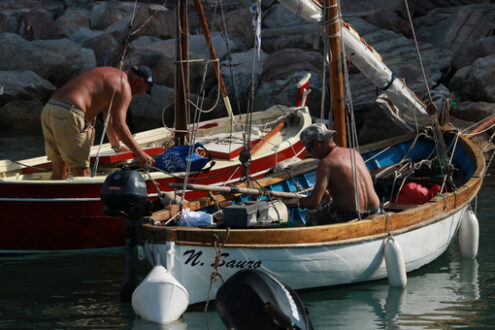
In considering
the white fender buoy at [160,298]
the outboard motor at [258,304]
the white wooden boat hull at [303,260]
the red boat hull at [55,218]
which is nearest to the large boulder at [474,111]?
the white wooden boat hull at [303,260]

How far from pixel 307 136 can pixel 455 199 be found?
7.71 feet

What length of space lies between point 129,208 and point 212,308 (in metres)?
1.26

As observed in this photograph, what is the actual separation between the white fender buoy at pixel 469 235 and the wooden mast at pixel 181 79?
429 centimetres

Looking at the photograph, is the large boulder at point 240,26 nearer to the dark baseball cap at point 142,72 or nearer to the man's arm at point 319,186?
the dark baseball cap at point 142,72

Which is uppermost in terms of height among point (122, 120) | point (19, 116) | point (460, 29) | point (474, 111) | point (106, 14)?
point (106, 14)

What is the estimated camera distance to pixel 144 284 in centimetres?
741

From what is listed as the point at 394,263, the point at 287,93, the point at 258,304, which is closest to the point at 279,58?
the point at 287,93

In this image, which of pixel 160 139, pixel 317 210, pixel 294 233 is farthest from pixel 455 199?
pixel 160 139

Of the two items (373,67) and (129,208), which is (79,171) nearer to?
(129,208)

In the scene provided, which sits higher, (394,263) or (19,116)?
(19,116)

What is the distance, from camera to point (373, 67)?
35.6ft

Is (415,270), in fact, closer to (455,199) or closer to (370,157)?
(455,199)

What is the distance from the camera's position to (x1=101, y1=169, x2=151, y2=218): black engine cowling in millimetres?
8047

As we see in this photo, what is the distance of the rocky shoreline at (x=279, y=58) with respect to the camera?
19594 millimetres
